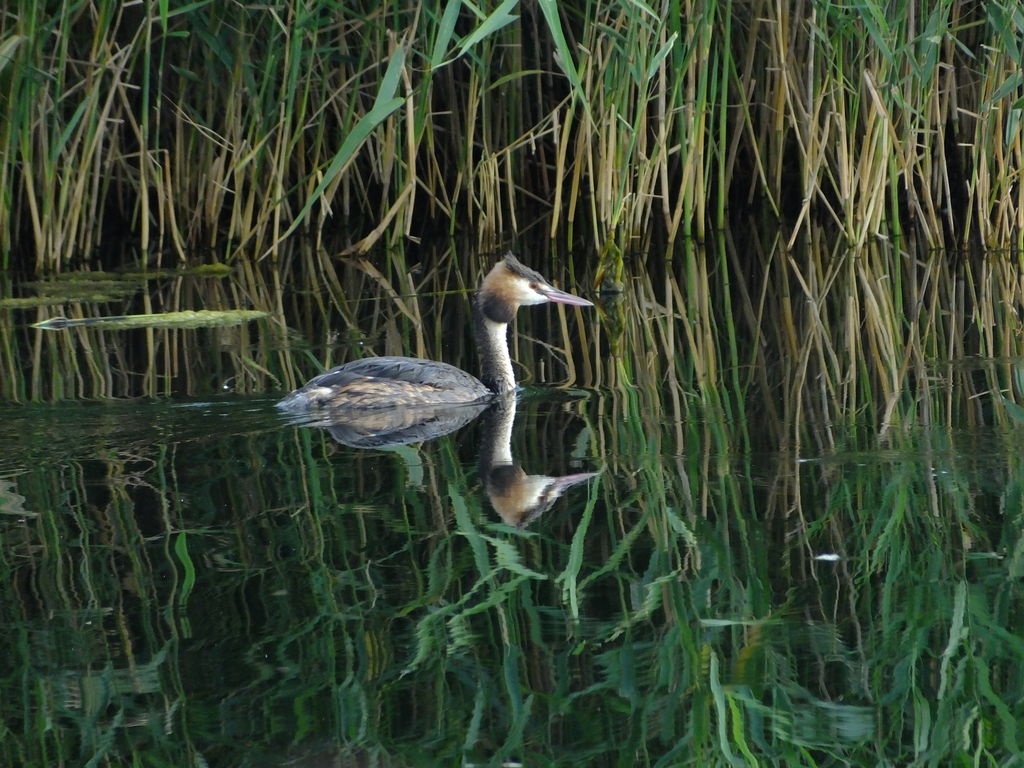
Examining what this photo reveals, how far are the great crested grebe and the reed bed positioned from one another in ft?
4.54

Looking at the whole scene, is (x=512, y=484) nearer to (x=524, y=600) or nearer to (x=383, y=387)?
(x=524, y=600)

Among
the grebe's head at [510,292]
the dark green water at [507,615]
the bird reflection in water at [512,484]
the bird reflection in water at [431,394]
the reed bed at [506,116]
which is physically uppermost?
the reed bed at [506,116]

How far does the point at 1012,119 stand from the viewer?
27.6 ft

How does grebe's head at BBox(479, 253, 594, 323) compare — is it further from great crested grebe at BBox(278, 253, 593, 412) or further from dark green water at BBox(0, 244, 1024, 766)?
dark green water at BBox(0, 244, 1024, 766)

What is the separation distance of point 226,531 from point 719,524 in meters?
1.33

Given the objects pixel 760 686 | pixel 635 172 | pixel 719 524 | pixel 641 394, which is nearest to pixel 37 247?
pixel 635 172

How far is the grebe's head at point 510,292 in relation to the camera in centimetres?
675

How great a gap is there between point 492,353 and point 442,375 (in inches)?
17.8

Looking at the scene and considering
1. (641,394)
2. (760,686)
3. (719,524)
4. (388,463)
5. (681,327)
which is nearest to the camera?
(760,686)

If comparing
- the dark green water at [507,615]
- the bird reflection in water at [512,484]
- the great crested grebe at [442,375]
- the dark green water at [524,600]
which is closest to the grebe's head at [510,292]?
the great crested grebe at [442,375]

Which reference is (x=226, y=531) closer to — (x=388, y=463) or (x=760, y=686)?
(x=388, y=463)

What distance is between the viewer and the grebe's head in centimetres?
675

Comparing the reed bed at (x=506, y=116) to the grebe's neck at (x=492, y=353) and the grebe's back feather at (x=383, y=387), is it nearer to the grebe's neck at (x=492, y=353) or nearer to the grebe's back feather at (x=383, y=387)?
the grebe's neck at (x=492, y=353)

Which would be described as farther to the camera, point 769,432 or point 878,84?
point 878,84
